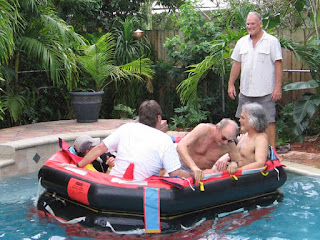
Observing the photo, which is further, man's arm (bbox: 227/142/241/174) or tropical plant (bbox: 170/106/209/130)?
tropical plant (bbox: 170/106/209/130)

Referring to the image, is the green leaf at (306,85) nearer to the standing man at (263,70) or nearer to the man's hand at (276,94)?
the standing man at (263,70)

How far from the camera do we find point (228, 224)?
466 centimetres

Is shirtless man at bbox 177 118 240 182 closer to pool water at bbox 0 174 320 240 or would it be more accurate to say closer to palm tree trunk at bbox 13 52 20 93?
pool water at bbox 0 174 320 240

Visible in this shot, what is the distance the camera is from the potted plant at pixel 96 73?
8383 mm

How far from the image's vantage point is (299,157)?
6.80 metres

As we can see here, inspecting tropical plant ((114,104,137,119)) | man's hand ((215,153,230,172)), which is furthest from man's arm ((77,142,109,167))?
tropical plant ((114,104,137,119))

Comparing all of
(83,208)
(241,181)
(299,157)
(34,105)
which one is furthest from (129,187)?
(34,105)

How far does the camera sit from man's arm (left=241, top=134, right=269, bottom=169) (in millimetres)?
4879

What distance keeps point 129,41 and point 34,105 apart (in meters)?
2.23

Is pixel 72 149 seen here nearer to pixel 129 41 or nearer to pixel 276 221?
pixel 276 221

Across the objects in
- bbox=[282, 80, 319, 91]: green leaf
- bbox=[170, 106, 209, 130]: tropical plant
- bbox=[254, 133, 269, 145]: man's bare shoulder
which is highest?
bbox=[282, 80, 319, 91]: green leaf

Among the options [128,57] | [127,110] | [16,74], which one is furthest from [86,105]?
[128,57]

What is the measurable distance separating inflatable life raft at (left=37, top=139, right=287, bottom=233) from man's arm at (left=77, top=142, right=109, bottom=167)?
11 cm

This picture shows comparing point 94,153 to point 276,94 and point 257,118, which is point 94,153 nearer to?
point 257,118
